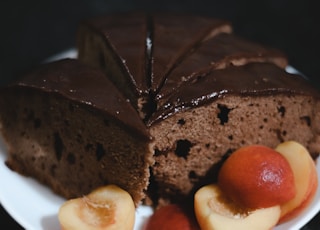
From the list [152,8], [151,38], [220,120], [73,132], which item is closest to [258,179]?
[220,120]

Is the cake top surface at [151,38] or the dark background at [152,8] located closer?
the cake top surface at [151,38]

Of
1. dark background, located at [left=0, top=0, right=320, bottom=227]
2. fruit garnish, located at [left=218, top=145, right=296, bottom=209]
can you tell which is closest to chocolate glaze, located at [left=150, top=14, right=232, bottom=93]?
fruit garnish, located at [left=218, top=145, right=296, bottom=209]

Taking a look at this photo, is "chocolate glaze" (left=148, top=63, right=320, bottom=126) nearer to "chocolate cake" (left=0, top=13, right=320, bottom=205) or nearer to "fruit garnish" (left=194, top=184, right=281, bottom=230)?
"chocolate cake" (left=0, top=13, right=320, bottom=205)

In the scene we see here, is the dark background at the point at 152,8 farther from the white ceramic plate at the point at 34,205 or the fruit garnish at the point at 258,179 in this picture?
the fruit garnish at the point at 258,179

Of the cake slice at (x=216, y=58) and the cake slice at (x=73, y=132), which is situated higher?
the cake slice at (x=216, y=58)

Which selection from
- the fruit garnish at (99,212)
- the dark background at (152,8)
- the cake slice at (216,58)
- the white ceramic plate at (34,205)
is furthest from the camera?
the dark background at (152,8)

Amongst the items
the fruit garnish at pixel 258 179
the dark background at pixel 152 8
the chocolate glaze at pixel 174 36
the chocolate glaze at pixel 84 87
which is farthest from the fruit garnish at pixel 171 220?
the dark background at pixel 152 8

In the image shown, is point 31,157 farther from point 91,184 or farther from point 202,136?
point 202,136
